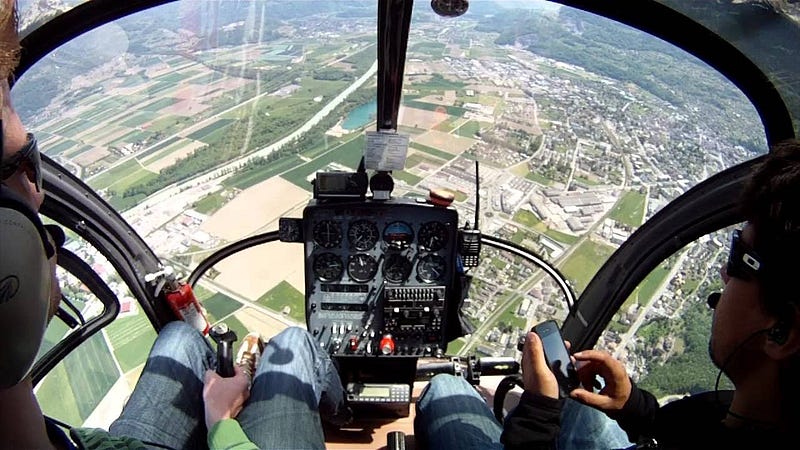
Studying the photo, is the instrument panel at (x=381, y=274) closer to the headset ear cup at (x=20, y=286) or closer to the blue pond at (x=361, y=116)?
the blue pond at (x=361, y=116)

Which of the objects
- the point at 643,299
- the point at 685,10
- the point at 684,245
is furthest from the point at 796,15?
the point at 643,299

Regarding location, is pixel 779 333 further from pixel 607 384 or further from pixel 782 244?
pixel 607 384

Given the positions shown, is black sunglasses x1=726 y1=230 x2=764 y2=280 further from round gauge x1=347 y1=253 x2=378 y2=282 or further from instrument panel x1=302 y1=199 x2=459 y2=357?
round gauge x1=347 y1=253 x2=378 y2=282

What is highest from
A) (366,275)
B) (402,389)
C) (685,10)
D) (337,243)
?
(685,10)

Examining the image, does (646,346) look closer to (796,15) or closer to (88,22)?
(796,15)

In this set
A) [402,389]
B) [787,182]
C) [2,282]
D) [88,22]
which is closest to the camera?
[2,282]

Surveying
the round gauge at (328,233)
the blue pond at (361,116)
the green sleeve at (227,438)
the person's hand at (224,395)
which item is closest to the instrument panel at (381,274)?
the round gauge at (328,233)

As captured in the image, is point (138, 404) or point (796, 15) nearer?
point (138, 404)

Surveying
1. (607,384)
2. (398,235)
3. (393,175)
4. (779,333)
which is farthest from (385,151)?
(779,333)
